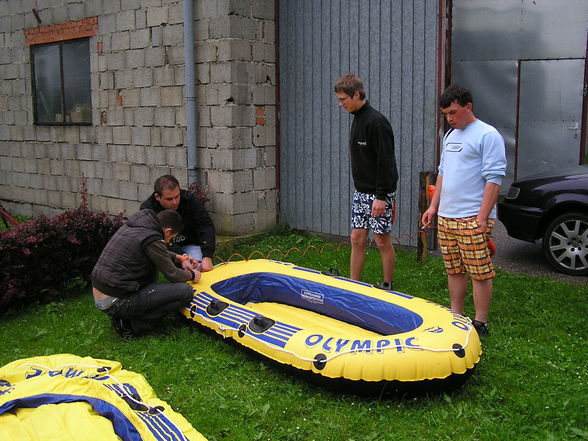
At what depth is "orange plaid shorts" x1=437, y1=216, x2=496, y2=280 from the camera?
16.0 ft

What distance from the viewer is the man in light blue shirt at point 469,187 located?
187 inches

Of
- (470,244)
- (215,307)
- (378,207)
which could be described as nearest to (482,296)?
(470,244)

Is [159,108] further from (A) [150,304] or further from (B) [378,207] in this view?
(B) [378,207]

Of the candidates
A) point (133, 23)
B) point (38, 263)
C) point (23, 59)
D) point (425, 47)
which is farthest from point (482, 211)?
point (23, 59)

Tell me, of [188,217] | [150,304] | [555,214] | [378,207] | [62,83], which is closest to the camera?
[150,304]

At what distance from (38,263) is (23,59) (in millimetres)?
6033

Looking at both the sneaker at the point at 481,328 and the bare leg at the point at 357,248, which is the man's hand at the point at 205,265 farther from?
the sneaker at the point at 481,328

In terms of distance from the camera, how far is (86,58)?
33.5 feet

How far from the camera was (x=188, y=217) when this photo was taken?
658 centimetres

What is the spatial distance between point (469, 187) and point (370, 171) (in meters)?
1.20

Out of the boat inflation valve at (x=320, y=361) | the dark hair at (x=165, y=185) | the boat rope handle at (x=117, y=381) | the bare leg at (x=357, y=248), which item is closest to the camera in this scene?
the boat rope handle at (x=117, y=381)

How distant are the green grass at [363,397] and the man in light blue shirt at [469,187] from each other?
65 cm

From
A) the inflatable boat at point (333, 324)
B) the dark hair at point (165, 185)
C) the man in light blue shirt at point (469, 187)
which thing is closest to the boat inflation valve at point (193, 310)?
the inflatable boat at point (333, 324)

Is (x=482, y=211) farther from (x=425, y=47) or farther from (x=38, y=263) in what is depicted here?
(x=38, y=263)
